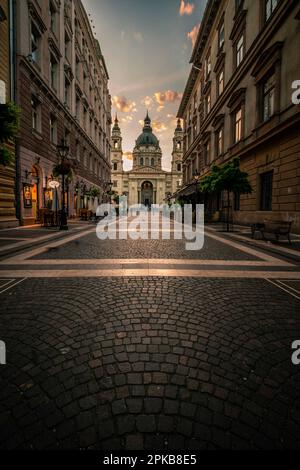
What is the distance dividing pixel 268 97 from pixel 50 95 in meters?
16.7

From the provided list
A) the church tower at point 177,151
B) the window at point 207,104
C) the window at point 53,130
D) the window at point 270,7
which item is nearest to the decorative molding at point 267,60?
the window at point 270,7

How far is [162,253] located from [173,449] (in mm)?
6099

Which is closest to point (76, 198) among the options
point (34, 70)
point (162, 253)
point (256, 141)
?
point (34, 70)

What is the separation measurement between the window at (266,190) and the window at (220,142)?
309 inches

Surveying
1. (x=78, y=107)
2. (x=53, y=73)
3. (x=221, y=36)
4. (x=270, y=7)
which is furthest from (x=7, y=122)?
(x=221, y=36)

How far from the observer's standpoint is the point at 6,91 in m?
13.6

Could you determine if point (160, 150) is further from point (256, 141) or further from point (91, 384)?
point (91, 384)

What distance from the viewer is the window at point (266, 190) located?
1502cm

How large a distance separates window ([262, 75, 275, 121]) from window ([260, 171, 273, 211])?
3777 mm

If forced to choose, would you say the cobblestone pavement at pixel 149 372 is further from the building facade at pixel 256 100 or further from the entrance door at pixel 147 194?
the entrance door at pixel 147 194

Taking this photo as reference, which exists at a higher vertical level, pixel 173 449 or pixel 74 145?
pixel 74 145

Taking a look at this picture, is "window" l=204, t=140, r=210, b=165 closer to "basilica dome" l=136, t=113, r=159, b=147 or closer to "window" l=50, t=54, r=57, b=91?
"window" l=50, t=54, r=57, b=91

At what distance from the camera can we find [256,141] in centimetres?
Result: 1539
